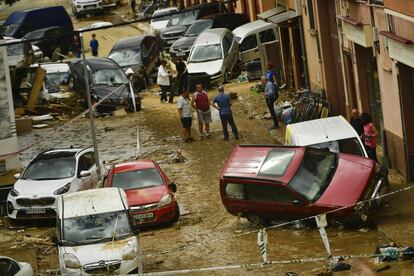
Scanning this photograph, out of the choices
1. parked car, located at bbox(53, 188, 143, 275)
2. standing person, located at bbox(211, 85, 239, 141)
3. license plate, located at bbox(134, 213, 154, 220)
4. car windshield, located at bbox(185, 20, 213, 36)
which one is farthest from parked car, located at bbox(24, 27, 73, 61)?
parked car, located at bbox(53, 188, 143, 275)

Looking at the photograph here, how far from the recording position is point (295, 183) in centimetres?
2219

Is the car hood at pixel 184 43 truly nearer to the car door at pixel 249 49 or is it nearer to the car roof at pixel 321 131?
the car door at pixel 249 49

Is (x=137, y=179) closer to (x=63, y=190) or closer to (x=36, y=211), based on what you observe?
(x=63, y=190)

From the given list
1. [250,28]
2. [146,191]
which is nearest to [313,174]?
[146,191]

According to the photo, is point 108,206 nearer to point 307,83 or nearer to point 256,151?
point 256,151

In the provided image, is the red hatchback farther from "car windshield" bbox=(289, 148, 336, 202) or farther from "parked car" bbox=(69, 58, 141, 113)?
"parked car" bbox=(69, 58, 141, 113)

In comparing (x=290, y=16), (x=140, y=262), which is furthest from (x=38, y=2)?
(x=140, y=262)

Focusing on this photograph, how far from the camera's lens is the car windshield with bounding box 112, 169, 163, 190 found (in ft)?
82.1

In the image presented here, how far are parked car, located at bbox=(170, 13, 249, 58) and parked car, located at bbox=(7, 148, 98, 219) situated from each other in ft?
64.7

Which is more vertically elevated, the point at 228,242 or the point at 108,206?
the point at 108,206

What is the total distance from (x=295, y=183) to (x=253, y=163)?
1.28 m

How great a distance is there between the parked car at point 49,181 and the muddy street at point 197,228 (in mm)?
504

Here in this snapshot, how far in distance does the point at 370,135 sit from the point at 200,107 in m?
8.34

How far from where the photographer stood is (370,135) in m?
25.6
